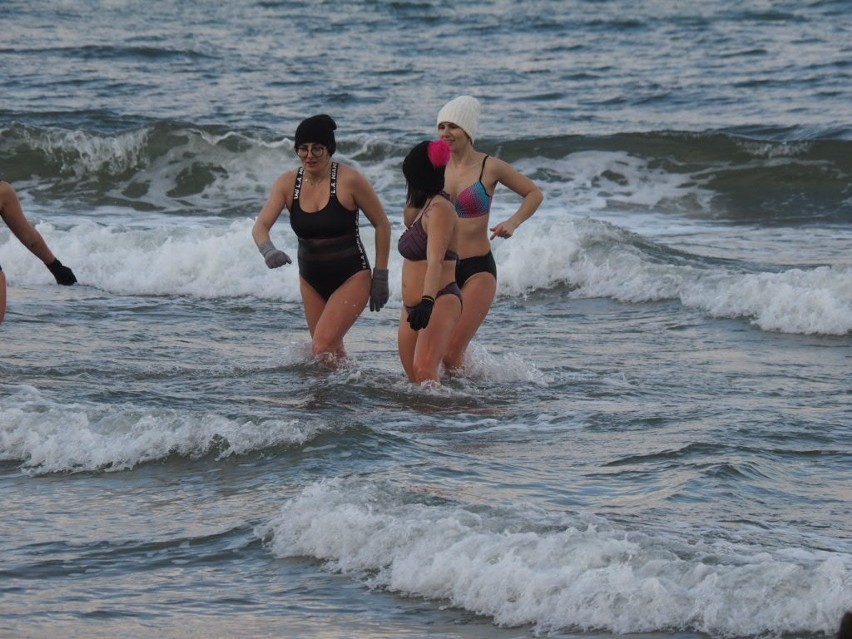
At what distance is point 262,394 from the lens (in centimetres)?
905

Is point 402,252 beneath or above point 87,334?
above

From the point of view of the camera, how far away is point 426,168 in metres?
7.93

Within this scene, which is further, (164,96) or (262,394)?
(164,96)

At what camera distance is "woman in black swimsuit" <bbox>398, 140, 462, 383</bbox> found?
7.96 meters

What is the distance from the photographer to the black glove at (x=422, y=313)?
7992 mm

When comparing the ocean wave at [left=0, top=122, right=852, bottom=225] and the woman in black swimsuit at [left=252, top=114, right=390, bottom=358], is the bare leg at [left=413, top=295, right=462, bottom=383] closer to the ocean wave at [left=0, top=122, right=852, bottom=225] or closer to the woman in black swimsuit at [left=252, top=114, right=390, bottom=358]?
the woman in black swimsuit at [left=252, top=114, right=390, bottom=358]

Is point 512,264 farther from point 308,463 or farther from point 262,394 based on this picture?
point 308,463

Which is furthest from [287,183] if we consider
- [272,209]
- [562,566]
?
[562,566]

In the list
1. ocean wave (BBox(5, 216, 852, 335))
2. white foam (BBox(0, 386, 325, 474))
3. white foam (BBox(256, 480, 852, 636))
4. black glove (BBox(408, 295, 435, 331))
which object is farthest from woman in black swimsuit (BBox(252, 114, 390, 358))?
ocean wave (BBox(5, 216, 852, 335))

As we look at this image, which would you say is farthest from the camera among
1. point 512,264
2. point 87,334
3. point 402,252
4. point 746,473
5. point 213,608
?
point 512,264

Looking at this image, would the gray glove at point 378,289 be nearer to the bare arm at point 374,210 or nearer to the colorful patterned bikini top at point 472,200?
the bare arm at point 374,210

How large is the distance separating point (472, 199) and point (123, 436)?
2.41 metres

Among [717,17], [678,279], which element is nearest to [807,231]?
[678,279]

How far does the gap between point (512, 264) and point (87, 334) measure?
444 centimetres
